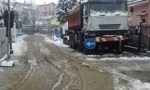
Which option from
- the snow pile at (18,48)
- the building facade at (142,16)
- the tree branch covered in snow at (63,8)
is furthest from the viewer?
the tree branch covered in snow at (63,8)

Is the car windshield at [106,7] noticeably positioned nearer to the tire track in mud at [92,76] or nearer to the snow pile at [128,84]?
→ the tire track in mud at [92,76]

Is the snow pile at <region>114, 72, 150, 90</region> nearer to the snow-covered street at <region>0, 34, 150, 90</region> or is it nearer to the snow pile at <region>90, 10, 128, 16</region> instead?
the snow-covered street at <region>0, 34, 150, 90</region>

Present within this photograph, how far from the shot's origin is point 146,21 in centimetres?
3269

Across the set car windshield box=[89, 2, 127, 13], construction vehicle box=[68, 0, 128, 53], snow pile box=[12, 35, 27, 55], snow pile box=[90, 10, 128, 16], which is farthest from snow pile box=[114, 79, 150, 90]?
snow pile box=[12, 35, 27, 55]

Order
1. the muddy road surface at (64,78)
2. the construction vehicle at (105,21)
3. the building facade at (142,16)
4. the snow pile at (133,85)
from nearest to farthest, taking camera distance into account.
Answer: the snow pile at (133,85), the muddy road surface at (64,78), the construction vehicle at (105,21), the building facade at (142,16)

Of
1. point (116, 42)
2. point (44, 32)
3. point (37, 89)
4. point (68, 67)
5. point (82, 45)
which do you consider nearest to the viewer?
point (37, 89)

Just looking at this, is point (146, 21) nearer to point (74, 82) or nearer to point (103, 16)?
point (103, 16)

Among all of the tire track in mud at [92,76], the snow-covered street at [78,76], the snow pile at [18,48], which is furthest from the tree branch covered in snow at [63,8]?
the tire track in mud at [92,76]

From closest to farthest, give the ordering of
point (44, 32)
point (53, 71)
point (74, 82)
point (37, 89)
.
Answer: point (37, 89) < point (74, 82) < point (53, 71) < point (44, 32)

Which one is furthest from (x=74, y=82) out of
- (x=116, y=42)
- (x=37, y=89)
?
(x=116, y=42)

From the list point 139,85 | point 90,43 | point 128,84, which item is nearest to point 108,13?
point 90,43

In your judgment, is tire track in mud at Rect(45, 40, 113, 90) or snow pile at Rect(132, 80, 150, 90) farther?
tire track in mud at Rect(45, 40, 113, 90)

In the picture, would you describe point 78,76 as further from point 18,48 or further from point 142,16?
point 18,48

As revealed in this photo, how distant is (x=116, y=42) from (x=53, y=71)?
35.0 ft
